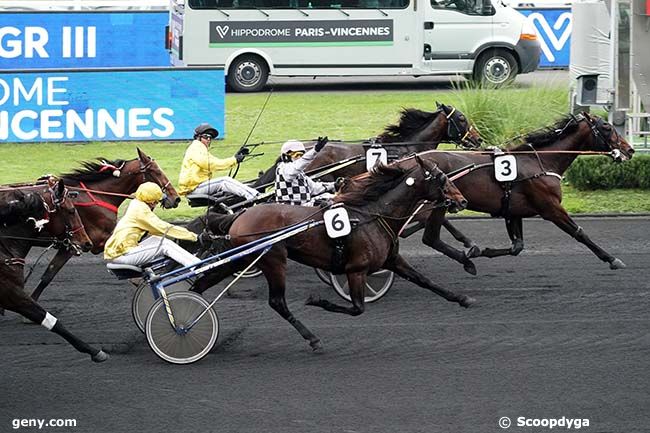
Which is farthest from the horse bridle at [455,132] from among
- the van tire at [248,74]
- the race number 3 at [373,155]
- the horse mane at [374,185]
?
the van tire at [248,74]

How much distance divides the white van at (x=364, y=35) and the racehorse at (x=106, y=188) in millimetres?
10899

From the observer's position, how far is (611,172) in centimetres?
1502

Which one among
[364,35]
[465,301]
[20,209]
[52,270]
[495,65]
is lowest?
[465,301]

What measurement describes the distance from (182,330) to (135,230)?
887 mm

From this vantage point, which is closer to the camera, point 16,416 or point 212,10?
point 16,416

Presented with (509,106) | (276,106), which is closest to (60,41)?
(276,106)

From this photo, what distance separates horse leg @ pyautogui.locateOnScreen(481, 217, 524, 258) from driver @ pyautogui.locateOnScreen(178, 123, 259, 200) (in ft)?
7.44

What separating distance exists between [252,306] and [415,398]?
284cm

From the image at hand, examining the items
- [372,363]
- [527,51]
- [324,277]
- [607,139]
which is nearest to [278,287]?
[372,363]

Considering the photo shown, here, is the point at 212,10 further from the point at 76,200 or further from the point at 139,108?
the point at 76,200

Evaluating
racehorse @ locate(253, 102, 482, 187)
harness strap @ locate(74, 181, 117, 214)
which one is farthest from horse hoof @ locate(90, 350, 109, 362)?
racehorse @ locate(253, 102, 482, 187)

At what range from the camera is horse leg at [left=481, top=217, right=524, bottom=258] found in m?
11.1

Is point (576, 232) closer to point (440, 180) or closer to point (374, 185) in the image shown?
point (440, 180)

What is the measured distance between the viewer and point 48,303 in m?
10.4
